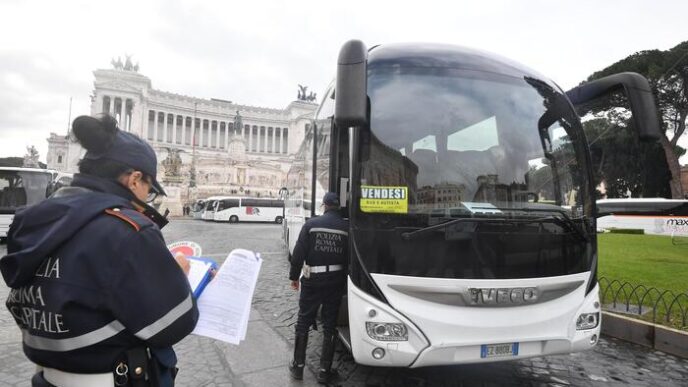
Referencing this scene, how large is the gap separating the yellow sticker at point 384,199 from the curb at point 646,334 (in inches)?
147

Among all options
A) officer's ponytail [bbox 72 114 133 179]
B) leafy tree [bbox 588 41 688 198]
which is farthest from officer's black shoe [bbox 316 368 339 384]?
leafy tree [bbox 588 41 688 198]

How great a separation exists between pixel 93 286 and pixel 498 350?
2767 millimetres

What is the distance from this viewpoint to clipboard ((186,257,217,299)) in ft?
5.73

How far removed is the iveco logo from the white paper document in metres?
1.80

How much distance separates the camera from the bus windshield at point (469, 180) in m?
3.01

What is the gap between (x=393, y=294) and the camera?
116 inches

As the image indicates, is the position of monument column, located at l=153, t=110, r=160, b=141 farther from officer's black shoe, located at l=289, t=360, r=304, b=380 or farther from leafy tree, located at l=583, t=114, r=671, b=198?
officer's black shoe, located at l=289, t=360, r=304, b=380

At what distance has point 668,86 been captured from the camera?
24.8 m

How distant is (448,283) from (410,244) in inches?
15.7

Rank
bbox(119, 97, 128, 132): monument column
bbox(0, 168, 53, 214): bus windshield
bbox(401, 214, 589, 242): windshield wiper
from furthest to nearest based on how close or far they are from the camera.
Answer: bbox(119, 97, 128, 132): monument column
bbox(0, 168, 53, 214): bus windshield
bbox(401, 214, 589, 242): windshield wiper

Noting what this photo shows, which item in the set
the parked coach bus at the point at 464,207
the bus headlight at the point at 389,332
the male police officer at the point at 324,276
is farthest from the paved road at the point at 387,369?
the bus headlight at the point at 389,332

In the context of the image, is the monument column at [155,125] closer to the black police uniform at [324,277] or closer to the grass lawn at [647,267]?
the grass lawn at [647,267]

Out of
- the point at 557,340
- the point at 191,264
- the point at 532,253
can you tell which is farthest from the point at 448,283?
the point at 191,264

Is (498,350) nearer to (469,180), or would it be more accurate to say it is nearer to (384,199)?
(469,180)
